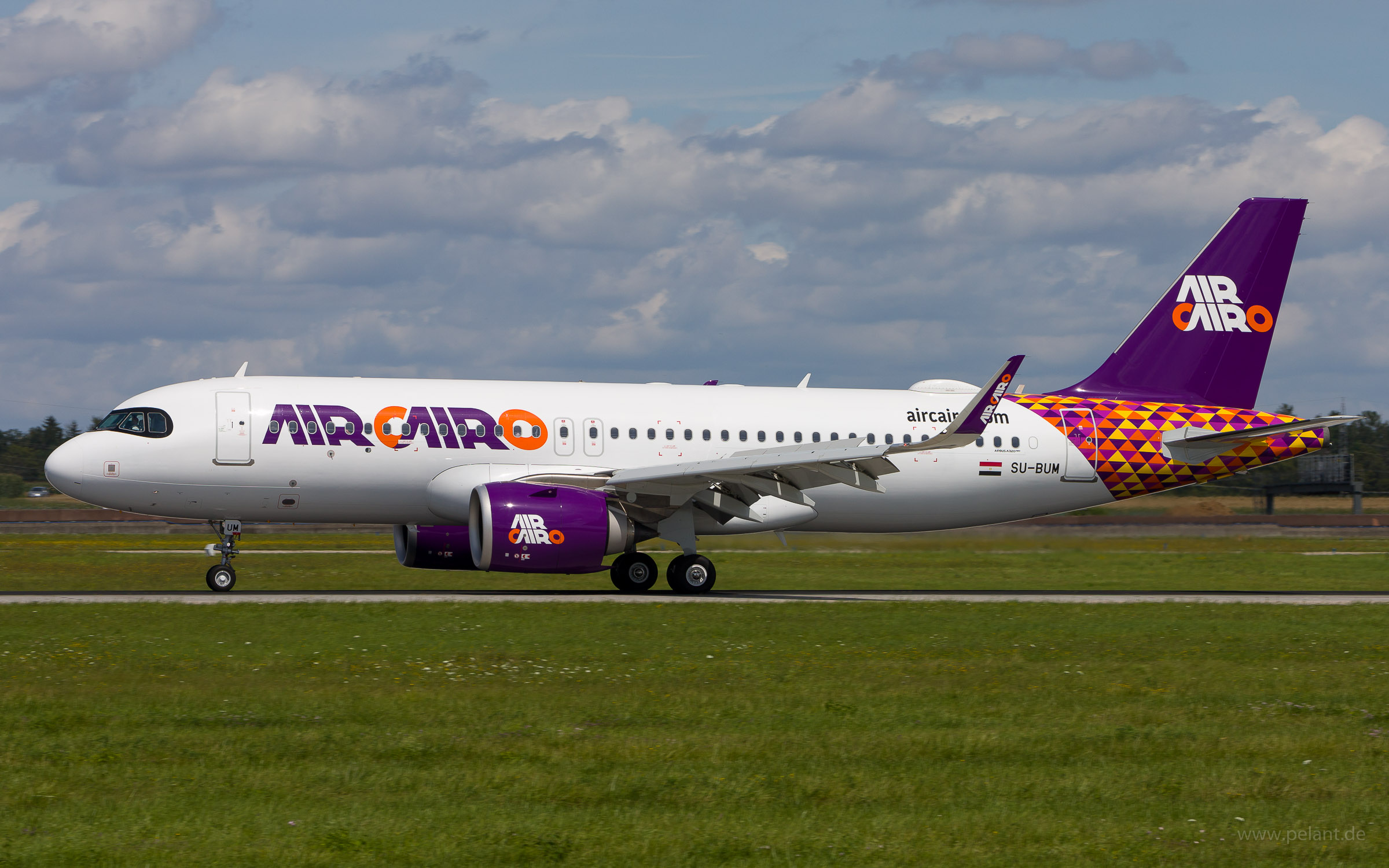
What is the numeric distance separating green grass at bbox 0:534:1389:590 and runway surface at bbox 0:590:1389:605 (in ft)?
5.23

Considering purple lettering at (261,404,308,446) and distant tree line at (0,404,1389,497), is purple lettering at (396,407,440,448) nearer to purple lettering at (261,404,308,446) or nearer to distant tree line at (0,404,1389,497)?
purple lettering at (261,404,308,446)

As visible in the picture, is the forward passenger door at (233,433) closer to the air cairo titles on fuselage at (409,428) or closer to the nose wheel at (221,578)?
the air cairo titles on fuselage at (409,428)

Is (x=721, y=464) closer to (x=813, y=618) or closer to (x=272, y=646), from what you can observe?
(x=813, y=618)

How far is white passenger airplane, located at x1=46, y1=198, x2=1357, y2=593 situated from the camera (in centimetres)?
2527

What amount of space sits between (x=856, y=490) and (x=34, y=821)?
2152cm

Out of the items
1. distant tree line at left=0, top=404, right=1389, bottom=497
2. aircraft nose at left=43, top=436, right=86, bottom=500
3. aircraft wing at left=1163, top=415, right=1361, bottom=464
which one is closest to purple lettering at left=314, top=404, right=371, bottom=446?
aircraft nose at left=43, top=436, right=86, bottom=500

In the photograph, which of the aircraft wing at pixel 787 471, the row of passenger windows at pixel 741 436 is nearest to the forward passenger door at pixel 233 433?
the row of passenger windows at pixel 741 436

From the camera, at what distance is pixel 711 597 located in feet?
85.7

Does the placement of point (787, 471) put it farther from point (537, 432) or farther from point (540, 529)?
point (537, 432)

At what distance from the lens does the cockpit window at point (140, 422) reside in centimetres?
2544

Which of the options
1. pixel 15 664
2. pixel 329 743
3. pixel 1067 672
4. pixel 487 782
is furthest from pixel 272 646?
pixel 1067 672

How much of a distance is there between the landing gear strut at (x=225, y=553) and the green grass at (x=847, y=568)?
1.50 meters

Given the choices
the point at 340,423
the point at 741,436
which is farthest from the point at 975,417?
the point at 340,423

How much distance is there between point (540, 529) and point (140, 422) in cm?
793
